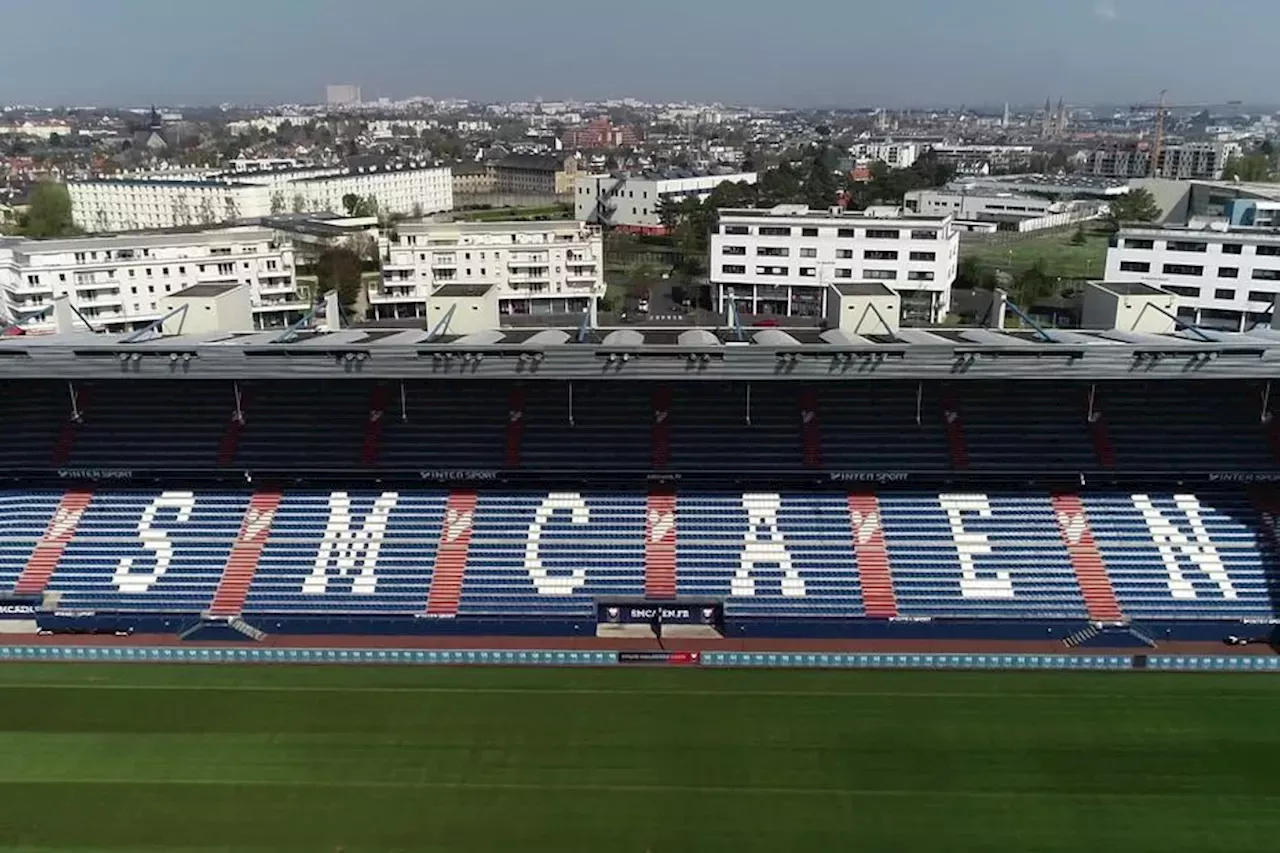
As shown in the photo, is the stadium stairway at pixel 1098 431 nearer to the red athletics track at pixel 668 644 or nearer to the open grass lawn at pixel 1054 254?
the red athletics track at pixel 668 644

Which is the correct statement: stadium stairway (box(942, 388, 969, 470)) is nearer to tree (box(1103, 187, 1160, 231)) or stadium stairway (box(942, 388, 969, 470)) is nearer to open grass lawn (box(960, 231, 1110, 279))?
open grass lawn (box(960, 231, 1110, 279))

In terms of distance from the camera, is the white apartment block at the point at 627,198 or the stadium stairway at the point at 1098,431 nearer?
the stadium stairway at the point at 1098,431

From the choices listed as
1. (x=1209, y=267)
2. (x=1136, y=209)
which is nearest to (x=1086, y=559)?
(x=1209, y=267)

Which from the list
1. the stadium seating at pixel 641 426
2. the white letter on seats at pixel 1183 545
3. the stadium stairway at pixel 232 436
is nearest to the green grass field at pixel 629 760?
the white letter on seats at pixel 1183 545

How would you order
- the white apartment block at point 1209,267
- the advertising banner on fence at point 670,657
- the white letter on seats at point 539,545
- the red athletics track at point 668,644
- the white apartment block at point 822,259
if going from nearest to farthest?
the advertising banner on fence at point 670,657, the red athletics track at point 668,644, the white letter on seats at point 539,545, the white apartment block at point 1209,267, the white apartment block at point 822,259

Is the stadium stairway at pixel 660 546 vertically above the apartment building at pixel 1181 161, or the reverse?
the apartment building at pixel 1181 161

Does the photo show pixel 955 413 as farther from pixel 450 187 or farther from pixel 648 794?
pixel 450 187
